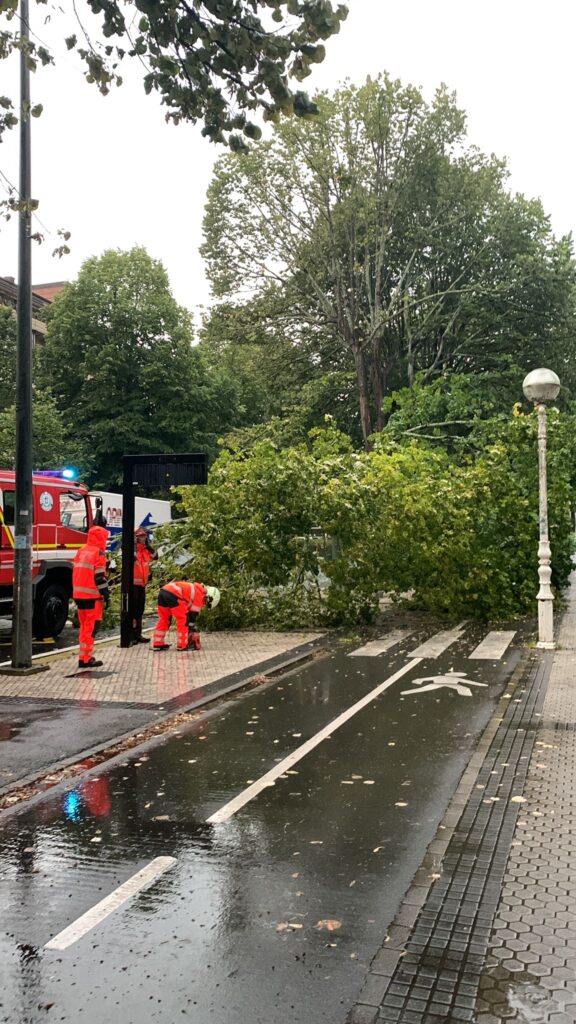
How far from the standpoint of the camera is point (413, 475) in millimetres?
18312

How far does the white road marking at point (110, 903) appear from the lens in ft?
12.8

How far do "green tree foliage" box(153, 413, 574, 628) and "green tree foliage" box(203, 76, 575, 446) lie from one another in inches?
503

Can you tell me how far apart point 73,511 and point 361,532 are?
5965mm

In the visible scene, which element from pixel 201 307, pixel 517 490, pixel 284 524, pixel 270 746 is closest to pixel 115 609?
pixel 284 524

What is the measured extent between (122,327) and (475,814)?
122 ft

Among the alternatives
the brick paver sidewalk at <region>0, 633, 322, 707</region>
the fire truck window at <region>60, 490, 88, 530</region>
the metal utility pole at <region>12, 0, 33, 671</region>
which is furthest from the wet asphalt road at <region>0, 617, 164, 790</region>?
the fire truck window at <region>60, 490, 88, 530</region>

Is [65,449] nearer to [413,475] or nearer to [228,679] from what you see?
[413,475]

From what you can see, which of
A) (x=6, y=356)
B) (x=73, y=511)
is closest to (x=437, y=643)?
(x=73, y=511)

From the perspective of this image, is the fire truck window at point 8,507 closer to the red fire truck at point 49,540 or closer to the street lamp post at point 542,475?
the red fire truck at point 49,540

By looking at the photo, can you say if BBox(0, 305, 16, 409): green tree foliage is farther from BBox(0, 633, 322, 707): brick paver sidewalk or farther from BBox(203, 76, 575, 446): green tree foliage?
BBox(0, 633, 322, 707): brick paver sidewalk

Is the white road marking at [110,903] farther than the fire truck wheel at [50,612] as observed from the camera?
No

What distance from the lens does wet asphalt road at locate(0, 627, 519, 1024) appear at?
345cm

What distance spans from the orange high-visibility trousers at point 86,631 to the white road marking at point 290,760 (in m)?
4.06

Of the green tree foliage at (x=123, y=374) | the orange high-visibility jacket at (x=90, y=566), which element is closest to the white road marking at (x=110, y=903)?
the orange high-visibility jacket at (x=90, y=566)
